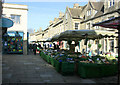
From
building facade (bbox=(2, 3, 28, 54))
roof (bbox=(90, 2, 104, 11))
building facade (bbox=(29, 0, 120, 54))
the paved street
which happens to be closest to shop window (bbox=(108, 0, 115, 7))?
building facade (bbox=(29, 0, 120, 54))

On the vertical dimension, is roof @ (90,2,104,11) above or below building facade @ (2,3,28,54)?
above

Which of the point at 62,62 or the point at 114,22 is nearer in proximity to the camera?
the point at 114,22

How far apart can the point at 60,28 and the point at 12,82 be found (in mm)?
33006

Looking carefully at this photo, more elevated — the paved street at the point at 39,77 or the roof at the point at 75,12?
the roof at the point at 75,12

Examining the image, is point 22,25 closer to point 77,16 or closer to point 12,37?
point 12,37

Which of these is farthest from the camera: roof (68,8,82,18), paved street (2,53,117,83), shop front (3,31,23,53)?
roof (68,8,82,18)

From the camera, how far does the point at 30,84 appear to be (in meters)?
6.35

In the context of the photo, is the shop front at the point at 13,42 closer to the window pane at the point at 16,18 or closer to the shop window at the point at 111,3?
the window pane at the point at 16,18

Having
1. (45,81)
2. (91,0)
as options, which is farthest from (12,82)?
(91,0)

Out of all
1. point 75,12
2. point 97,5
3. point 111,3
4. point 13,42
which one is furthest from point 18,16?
point 75,12

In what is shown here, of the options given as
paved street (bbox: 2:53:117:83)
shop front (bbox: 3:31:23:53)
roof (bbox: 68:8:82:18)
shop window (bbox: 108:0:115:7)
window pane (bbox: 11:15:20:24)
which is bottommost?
paved street (bbox: 2:53:117:83)

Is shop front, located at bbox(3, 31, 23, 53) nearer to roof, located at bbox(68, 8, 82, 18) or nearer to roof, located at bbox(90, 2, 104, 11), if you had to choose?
roof, located at bbox(90, 2, 104, 11)

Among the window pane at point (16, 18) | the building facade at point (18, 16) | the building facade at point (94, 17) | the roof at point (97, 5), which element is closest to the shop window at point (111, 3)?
the building facade at point (94, 17)

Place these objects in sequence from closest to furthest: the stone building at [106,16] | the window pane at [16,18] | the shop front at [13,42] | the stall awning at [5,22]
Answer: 1. the stall awning at [5,22]
2. the stone building at [106,16]
3. the shop front at [13,42]
4. the window pane at [16,18]
